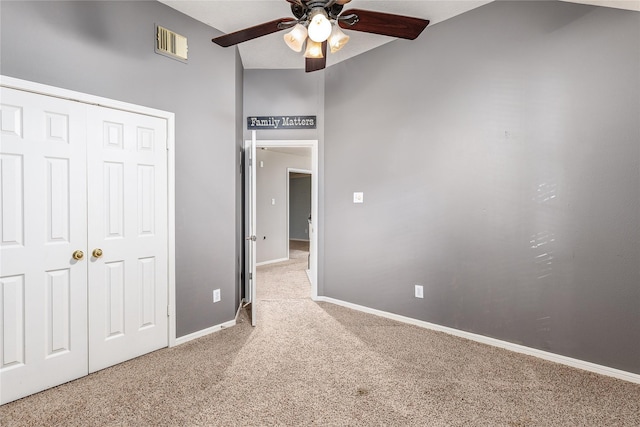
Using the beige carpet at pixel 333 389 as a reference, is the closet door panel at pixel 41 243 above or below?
above

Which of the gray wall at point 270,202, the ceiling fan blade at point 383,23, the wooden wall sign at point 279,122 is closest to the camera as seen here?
the ceiling fan blade at point 383,23

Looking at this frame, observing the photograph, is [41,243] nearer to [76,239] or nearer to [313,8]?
[76,239]

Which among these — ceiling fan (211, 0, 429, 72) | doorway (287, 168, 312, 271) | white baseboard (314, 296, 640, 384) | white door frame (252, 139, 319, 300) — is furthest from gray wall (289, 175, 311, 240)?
ceiling fan (211, 0, 429, 72)

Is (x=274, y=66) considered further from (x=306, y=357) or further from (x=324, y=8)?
(x=306, y=357)

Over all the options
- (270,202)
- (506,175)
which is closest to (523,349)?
(506,175)

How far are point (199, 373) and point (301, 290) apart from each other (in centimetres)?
207

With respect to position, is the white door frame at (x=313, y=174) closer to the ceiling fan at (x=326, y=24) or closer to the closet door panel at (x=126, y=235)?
the closet door panel at (x=126, y=235)

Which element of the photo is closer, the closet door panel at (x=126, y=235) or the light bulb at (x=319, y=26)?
the light bulb at (x=319, y=26)

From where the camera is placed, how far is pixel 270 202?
584 centimetres

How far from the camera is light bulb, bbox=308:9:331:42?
155 centimetres

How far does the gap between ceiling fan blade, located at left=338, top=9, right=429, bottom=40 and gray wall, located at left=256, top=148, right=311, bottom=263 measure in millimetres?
3846

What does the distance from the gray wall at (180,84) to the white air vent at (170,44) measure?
0.05 m

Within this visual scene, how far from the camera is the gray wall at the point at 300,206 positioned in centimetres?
920

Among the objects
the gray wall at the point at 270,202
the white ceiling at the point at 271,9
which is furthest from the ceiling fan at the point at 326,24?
the gray wall at the point at 270,202
